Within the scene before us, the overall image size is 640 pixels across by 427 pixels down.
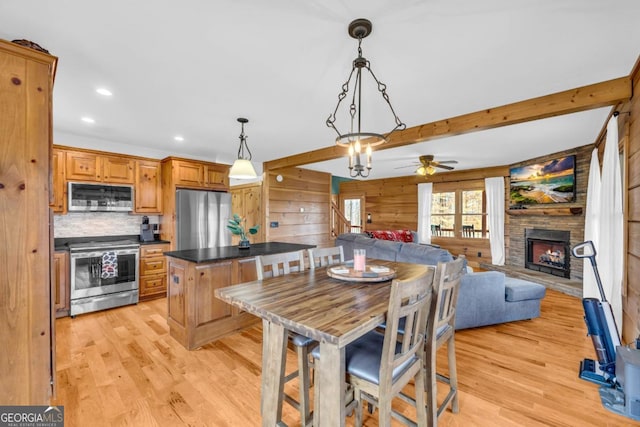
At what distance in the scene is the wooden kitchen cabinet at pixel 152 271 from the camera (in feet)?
13.5

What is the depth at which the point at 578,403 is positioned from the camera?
6.43ft

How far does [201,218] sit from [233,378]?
9.75ft

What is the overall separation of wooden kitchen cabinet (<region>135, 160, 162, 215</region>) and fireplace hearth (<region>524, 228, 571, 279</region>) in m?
7.17

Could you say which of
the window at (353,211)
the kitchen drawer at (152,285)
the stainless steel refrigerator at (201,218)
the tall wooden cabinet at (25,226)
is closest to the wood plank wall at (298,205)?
the stainless steel refrigerator at (201,218)

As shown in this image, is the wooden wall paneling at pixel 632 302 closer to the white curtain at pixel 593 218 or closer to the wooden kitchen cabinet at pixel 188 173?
the white curtain at pixel 593 218

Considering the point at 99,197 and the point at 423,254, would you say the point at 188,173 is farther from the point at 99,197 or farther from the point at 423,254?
the point at 423,254

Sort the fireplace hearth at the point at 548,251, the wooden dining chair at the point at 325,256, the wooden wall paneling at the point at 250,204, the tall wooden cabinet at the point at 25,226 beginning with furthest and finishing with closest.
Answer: the wooden wall paneling at the point at 250,204 → the fireplace hearth at the point at 548,251 → the wooden dining chair at the point at 325,256 → the tall wooden cabinet at the point at 25,226

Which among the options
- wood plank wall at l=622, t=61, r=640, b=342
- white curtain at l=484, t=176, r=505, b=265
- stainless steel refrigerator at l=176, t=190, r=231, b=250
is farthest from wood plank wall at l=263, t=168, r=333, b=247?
wood plank wall at l=622, t=61, r=640, b=342

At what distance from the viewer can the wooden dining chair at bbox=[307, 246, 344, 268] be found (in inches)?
96.9

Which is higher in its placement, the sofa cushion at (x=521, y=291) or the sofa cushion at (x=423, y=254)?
the sofa cushion at (x=423, y=254)

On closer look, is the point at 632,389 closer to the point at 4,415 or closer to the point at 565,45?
the point at 565,45

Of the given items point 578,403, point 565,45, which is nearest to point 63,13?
point 565,45

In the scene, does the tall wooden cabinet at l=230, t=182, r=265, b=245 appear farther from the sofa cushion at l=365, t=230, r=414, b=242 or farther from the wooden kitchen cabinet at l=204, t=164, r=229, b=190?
the sofa cushion at l=365, t=230, r=414, b=242

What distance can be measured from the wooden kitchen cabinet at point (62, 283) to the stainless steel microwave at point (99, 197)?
0.72 meters
